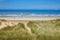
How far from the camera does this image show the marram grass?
136 centimetres

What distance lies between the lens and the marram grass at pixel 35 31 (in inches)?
53.7

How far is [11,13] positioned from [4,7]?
108 mm

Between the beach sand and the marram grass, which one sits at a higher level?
the beach sand

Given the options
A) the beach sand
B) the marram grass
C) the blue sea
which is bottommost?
the marram grass

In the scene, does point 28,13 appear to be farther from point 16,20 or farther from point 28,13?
point 16,20

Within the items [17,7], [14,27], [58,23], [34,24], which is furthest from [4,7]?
[58,23]

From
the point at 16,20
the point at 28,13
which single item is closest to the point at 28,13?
the point at 28,13

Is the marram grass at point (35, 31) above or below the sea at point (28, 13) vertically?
below

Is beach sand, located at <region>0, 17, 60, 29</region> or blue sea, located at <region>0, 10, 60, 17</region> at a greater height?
blue sea, located at <region>0, 10, 60, 17</region>

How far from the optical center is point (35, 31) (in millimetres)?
1392

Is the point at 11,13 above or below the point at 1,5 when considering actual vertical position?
below

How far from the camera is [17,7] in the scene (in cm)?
149

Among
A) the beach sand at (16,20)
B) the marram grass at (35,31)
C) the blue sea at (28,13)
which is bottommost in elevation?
the marram grass at (35,31)

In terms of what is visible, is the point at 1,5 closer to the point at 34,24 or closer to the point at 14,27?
the point at 14,27
